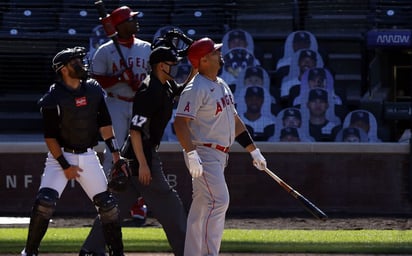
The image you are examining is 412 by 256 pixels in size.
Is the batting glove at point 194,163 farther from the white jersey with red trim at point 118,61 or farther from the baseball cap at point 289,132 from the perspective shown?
the baseball cap at point 289,132

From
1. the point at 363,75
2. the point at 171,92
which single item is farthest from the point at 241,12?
the point at 171,92

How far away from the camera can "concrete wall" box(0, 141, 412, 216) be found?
12.0 metres

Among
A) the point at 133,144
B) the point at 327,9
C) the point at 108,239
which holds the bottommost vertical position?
the point at 108,239

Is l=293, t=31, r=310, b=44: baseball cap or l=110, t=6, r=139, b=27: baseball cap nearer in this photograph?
l=110, t=6, r=139, b=27: baseball cap

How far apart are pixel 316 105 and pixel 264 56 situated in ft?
7.20

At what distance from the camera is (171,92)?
7.61m

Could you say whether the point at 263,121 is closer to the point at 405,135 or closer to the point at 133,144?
the point at 405,135

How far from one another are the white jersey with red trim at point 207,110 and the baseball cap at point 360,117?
639 cm

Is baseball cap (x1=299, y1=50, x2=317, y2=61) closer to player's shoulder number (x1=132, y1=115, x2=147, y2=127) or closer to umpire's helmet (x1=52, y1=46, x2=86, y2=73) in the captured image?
player's shoulder number (x1=132, y1=115, x2=147, y2=127)

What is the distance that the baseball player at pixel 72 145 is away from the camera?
7.19 metres

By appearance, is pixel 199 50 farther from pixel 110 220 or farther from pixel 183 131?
pixel 110 220

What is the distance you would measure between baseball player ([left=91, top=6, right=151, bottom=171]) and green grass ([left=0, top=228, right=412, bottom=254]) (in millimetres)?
864

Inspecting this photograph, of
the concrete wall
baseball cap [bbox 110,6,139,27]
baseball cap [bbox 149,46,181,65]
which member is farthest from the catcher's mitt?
the concrete wall

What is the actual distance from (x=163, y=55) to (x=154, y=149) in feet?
2.33
